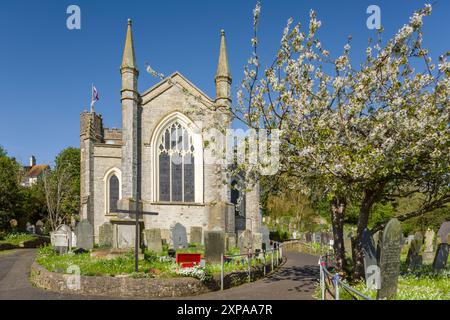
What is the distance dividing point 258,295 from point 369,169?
4588 mm

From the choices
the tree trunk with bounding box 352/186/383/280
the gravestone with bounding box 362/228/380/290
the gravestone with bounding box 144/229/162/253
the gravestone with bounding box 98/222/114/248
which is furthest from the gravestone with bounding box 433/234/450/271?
the gravestone with bounding box 98/222/114/248

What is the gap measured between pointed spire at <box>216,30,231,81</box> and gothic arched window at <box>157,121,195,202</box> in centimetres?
476

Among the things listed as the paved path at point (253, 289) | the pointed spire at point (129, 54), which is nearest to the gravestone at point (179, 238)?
the paved path at point (253, 289)

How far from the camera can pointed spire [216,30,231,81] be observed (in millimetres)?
24594

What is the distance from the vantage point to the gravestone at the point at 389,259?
701 centimetres

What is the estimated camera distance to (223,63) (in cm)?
2492

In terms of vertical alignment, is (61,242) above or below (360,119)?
below

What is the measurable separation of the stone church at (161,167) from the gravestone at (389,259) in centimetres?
1567

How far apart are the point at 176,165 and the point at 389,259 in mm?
19092

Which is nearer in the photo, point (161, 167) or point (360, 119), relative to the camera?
point (360, 119)

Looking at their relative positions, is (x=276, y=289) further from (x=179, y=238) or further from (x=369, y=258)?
(x=179, y=238)

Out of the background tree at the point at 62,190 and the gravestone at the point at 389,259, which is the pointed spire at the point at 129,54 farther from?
the gravestone at the point at 389,259

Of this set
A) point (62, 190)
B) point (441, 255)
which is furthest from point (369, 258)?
point (62, 190)
